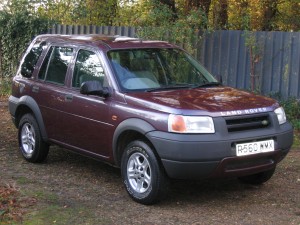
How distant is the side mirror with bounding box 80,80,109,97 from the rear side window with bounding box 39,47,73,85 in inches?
36.6

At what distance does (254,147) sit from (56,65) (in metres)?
3.06

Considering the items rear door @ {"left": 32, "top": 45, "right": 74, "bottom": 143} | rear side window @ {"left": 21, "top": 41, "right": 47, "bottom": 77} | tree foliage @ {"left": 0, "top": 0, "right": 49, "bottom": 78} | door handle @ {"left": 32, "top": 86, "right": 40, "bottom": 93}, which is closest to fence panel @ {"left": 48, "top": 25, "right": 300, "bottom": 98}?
rear side window @ {"left": 21, "top": 41, "right": 47, "bottom": 77}

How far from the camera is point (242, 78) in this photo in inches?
473

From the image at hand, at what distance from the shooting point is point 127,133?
6.01m

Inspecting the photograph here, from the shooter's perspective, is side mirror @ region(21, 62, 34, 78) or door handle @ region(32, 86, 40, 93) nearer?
door handle @ region(32, 86, 40, 93)

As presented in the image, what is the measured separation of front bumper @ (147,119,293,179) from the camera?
5.36 m

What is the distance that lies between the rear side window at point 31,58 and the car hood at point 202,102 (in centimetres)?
229

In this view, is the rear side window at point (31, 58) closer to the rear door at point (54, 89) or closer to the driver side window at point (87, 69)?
the rear door at point (54, 89)

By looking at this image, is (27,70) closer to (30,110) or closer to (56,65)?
(30,110)

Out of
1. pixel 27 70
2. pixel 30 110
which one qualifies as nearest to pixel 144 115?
pixel 30 110

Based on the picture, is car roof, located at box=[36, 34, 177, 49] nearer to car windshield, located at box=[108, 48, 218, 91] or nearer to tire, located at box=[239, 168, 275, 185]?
car windshield, located at box=[108, 48, 218, 91]

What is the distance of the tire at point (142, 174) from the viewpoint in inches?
221

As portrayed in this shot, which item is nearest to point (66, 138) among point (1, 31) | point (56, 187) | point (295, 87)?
point (56, 187)

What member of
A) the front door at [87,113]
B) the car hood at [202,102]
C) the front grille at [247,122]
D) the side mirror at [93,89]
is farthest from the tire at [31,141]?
the front grille at [247,122]
